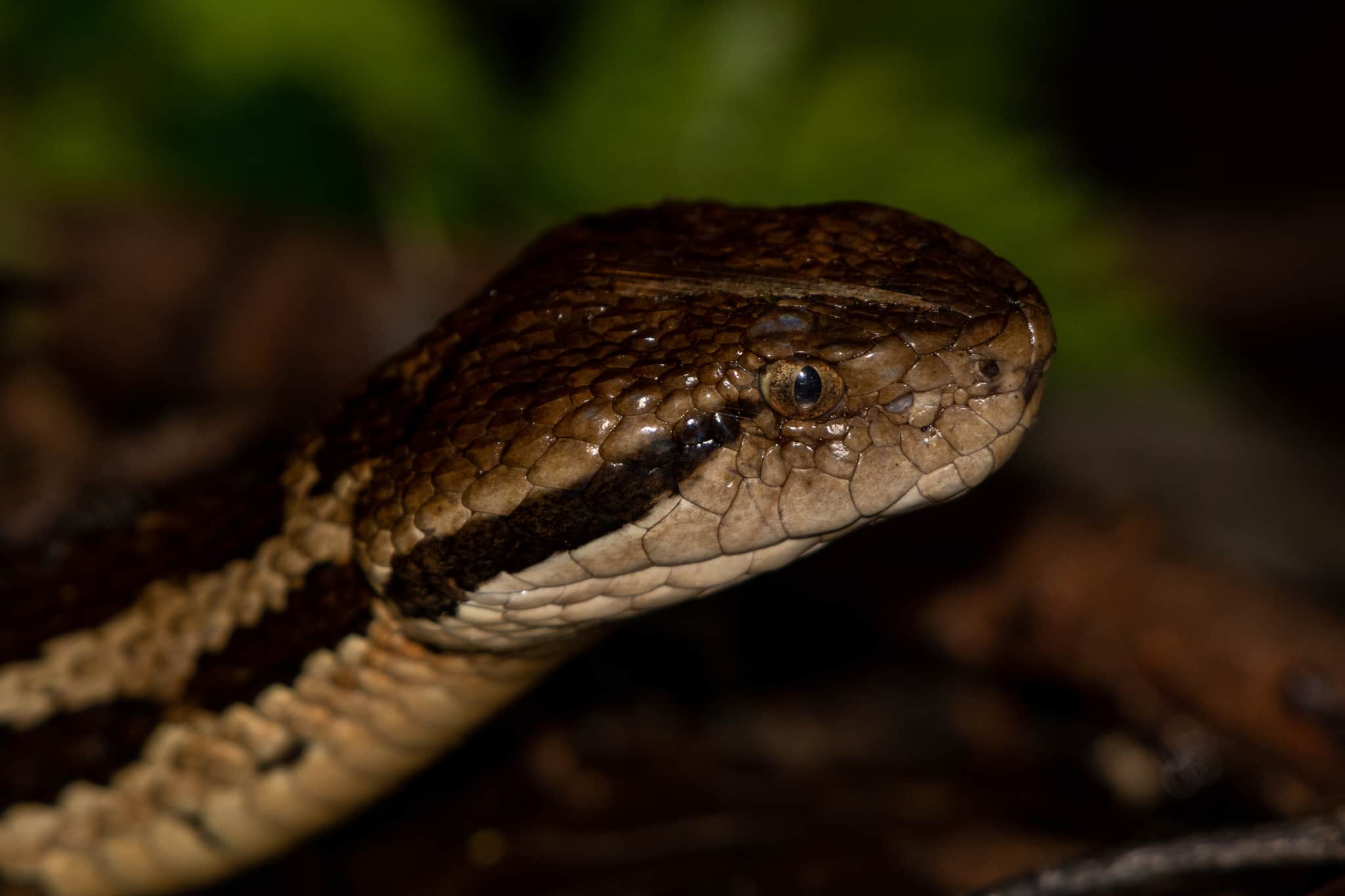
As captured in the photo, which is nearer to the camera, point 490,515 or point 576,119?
point 490,515

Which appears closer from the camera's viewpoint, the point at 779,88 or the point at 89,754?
the point at 89,754

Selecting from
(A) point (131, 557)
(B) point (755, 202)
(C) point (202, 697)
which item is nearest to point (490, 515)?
(C) point (202, 697)

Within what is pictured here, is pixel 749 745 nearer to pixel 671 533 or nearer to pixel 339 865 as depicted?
pixel 339 865

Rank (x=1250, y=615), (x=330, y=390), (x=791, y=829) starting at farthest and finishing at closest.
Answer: (x=330, y=390)
(x=791, y=829)
(x=1250, y=615)

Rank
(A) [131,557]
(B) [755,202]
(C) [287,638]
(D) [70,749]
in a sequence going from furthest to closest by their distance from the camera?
(B) [755,202], (A) [131,557], (D) [70,749], (C) [287,638]

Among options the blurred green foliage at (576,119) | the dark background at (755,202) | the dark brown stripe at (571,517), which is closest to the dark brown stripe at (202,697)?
the dark brown stripe at (571,517)

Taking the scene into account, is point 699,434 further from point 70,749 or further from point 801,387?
point 70,749

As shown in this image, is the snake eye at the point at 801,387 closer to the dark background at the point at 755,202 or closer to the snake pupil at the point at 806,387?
the snake pupil at the point at 806,387

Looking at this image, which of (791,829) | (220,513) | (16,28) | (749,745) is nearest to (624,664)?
(749,745)
